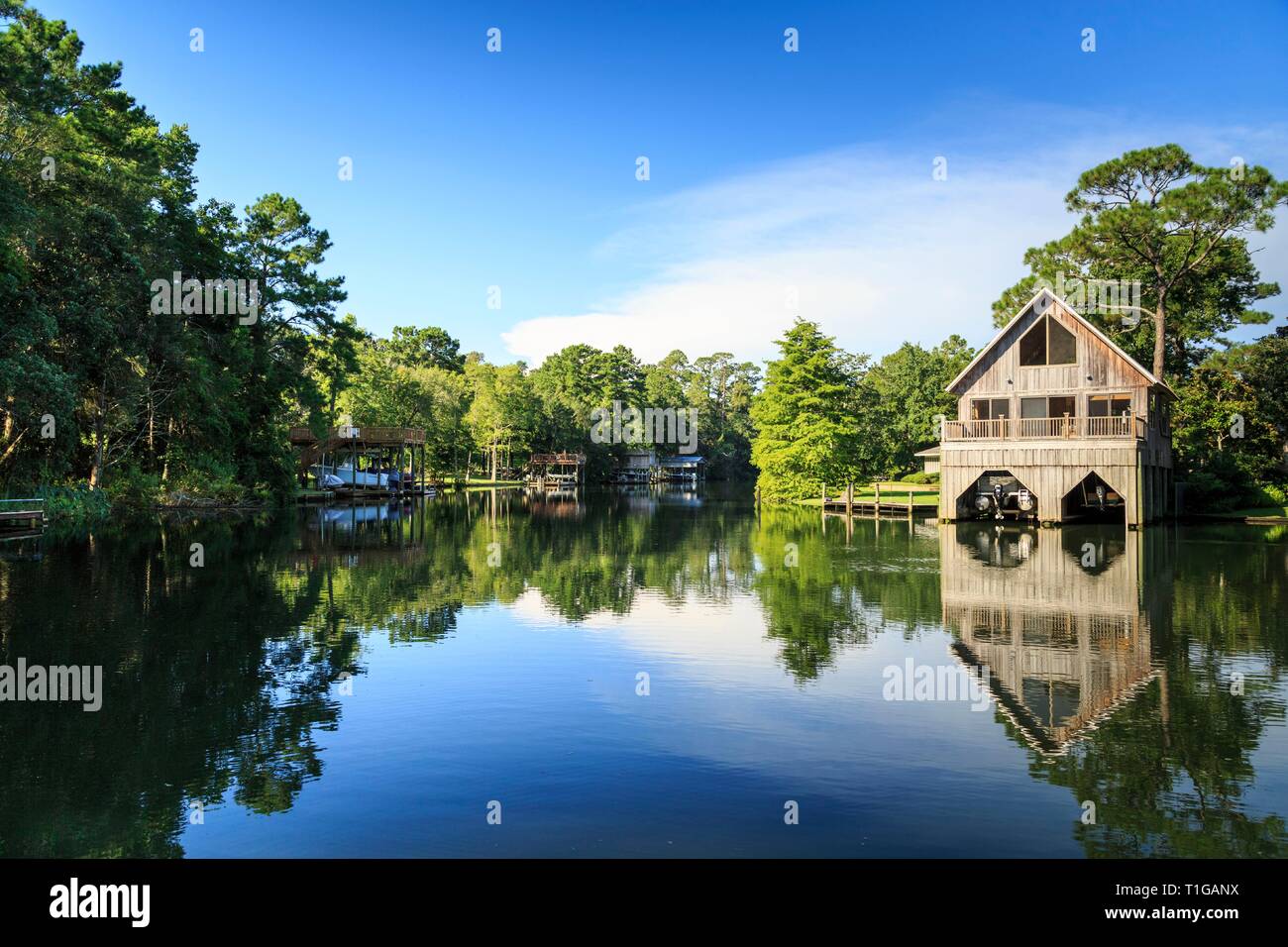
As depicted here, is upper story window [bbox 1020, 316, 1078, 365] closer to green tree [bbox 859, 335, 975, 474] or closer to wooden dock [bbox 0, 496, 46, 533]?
green tree [bbox 859, 335, 975, 474]

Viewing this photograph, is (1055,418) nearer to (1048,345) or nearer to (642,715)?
(1048,345)

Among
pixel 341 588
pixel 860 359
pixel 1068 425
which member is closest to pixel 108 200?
pixel 341 588

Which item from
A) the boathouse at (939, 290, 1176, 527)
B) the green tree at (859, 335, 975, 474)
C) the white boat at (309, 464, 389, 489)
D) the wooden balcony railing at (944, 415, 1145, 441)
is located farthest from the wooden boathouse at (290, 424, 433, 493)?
the wooden balcony railing at (944, 415, 1145, 441)

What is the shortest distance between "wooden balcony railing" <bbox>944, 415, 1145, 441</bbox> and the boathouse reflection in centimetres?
797

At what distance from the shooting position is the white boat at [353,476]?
64.6 metres

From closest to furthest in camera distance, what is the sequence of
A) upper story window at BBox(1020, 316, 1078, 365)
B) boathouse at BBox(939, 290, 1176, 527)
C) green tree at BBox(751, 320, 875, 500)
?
boathouse at BBox(939, 290, 1176, 527) < upper story window at BBox(1020, 316, 1078, 365) < green tree at BBox(751, 320, 875, 500)

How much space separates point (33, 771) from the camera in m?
8.70

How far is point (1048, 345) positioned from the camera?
128 ft

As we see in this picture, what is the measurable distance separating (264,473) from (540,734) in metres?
45.6

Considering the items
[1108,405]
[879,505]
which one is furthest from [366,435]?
[1108,405]

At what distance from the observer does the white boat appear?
64.6 meters

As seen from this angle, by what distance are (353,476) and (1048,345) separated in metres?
46.0
